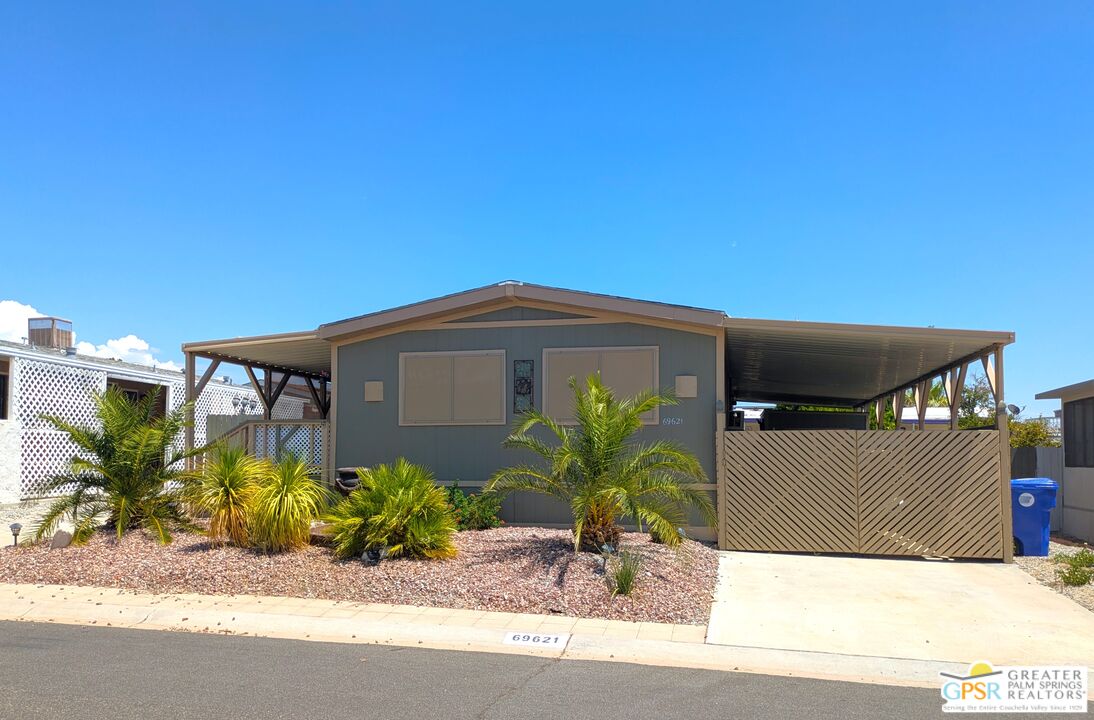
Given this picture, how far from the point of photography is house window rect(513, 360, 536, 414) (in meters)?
12.2

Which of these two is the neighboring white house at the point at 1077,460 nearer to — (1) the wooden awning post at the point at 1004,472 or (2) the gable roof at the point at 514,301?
(1) the wooden awning post at the point at 1004,472

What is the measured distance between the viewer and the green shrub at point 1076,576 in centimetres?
921

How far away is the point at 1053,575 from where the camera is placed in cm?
1000

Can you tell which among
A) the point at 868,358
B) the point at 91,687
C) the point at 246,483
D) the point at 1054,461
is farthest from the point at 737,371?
the point at 91,687

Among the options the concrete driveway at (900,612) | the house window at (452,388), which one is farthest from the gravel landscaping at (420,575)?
the house window at (452,388)

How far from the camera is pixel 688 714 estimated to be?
17.0 feet

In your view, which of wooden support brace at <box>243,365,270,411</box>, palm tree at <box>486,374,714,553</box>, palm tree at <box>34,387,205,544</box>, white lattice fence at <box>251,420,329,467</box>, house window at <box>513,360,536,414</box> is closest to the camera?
palm tree at <box>486,374,714,553</box>

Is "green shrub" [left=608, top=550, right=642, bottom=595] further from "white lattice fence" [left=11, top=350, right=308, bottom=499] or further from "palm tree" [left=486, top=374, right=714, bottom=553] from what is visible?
"white lattice fence" [left=11, top=350, right=308, bottom=499]

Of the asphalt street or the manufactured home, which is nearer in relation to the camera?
the asphalt street

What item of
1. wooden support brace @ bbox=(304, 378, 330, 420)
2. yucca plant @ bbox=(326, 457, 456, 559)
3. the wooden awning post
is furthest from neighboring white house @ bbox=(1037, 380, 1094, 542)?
wooden support brace @ bbox=(304, 378, 330, 420)

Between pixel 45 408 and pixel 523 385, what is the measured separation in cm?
1317

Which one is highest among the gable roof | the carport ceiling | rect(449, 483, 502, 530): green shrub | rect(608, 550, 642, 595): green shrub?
the gable roof

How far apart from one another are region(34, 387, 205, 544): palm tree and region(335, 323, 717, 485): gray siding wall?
8.54ft

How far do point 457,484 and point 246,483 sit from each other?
3167 mm
